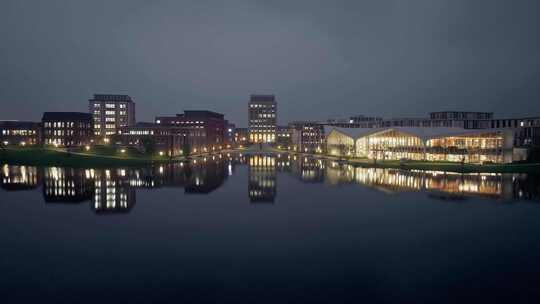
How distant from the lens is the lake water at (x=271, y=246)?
16047mm

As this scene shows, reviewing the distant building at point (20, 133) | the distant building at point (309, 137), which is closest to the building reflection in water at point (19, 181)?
the distant building at point (20, 133)

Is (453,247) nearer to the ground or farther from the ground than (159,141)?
nearer to the ground

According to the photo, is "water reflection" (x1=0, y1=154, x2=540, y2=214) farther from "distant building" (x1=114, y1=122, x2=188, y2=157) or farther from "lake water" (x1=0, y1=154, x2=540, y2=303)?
"distant building" (x1=114, y1=122, x2=188, y2=157)

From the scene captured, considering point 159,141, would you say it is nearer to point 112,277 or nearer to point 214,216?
point 214,216

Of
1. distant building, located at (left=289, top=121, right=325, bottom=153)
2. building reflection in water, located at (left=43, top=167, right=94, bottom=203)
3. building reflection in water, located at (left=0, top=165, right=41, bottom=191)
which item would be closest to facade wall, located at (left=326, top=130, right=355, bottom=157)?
distant building, located at (left=289, top=121, right=325, bottom=153)

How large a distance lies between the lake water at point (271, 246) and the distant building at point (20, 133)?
402ft

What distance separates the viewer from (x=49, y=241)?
23.6 metres

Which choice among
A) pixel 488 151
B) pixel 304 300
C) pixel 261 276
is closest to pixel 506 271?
pixel 304 300

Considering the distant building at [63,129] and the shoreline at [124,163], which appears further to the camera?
Answer: the distant building at [63,129]

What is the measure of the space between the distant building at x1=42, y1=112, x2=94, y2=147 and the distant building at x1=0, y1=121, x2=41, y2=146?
1726 cm

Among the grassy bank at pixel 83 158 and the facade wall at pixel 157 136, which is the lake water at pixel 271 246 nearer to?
the grassy bank at pixel 83 158

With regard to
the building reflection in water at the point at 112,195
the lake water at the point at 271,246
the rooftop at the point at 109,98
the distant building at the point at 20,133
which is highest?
the rooftop at the point at 109,98

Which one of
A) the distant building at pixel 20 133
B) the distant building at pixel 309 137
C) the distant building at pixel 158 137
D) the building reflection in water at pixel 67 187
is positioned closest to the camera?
the building reflection in water at pixel 67 187

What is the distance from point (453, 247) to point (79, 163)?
264 ft
